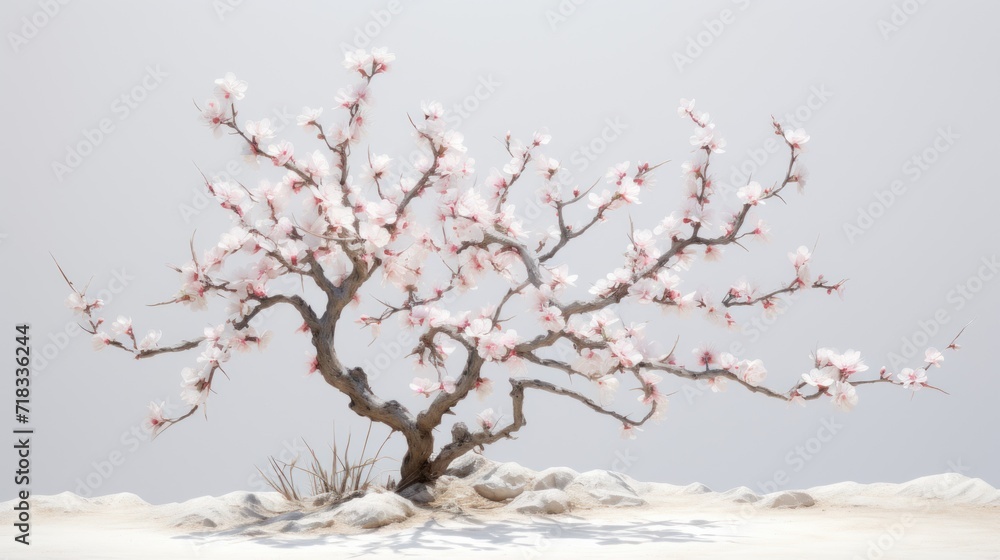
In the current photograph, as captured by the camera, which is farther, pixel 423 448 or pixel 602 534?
pixel 423 448

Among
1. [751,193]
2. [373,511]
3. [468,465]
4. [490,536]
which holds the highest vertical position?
[751,193]

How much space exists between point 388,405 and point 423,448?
34 centimetres

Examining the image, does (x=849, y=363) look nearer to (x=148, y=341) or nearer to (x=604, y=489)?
(x=604, y=489)

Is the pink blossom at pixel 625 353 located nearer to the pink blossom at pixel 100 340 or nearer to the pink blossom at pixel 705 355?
the pink blossom at pixel 705 355

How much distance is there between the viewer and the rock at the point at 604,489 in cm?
523

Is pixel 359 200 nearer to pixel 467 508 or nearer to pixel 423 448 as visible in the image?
pixel 423 448

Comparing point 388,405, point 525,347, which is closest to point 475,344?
point 525,347

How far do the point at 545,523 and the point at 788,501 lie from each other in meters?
1.65

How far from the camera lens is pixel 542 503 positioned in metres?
4.75

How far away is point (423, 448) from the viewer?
16.6ft

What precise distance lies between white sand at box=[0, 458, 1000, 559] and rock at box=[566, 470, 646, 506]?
0.01 m

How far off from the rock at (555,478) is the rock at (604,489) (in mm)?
43

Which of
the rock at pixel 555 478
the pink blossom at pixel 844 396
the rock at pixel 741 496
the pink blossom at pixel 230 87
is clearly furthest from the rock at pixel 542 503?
the pink blossom at pixel 230 87

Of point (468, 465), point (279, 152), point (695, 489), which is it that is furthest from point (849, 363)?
point (279, 152)
